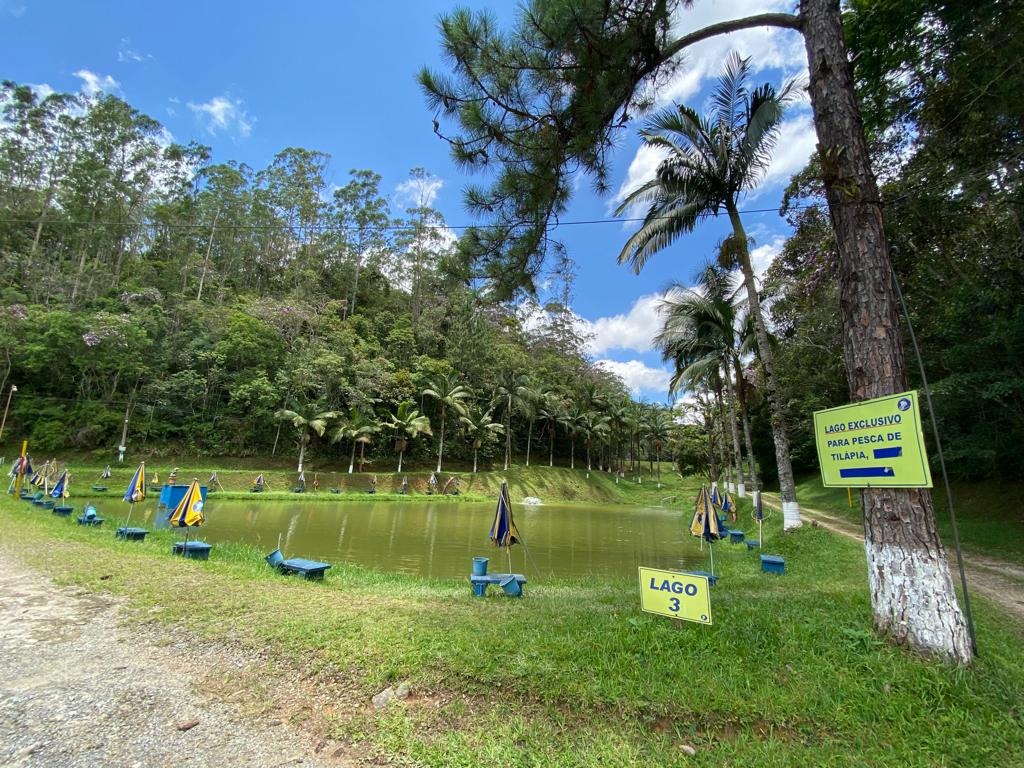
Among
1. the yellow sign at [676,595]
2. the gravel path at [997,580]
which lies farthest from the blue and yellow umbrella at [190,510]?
the gravel path at [997,580]

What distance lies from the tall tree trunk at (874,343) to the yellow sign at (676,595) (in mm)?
1258

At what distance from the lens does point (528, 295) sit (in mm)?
6012

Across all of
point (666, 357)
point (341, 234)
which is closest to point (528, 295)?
point (666, 357)

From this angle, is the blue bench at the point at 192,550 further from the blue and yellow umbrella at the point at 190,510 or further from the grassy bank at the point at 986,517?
the grassy bank at the point at 986,517

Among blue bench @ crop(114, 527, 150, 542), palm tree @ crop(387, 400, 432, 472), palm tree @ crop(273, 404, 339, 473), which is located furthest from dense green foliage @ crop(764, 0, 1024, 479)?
palm tree @ crop(273, 404, 339, 473)

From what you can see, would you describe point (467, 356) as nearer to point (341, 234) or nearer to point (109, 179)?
point (341, 234)

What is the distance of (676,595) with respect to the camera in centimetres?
408

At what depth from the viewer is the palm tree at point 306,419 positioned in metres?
27.7

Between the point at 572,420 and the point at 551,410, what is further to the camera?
the point at 572,420

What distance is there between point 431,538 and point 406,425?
58.8 feet

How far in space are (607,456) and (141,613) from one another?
4822 centimetres

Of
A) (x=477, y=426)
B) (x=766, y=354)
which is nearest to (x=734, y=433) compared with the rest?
(x=766, y=354)

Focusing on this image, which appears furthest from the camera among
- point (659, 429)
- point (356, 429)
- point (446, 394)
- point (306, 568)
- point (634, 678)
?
point (659, 429)

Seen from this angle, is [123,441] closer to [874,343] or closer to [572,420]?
[572,420]
